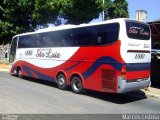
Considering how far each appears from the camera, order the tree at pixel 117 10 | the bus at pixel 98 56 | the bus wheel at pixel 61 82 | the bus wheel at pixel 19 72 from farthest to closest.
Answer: the tree at pixel 117 10, the bus wheel at pixel 19 72, the bus wheel at pixel 61 82, the bus at pixel 98 56

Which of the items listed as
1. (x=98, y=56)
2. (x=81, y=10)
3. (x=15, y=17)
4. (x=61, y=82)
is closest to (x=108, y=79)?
(x=98, y=56)

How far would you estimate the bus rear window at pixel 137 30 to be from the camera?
1224 centimetres

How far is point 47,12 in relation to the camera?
2448 cm

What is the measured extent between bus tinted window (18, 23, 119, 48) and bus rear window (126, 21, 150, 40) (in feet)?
1.64

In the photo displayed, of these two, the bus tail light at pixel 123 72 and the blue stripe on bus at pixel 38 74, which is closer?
the bus tail light at pixel 123 72

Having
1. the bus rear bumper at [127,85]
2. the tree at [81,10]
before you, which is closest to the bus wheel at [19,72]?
the tree at [81,10]

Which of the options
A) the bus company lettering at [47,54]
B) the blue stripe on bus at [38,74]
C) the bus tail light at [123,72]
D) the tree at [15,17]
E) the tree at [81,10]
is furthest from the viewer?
the tree at [15,17]

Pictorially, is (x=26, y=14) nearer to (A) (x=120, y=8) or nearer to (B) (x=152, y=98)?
(A) (x=120, y=8)

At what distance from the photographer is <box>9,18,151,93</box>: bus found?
12.1m

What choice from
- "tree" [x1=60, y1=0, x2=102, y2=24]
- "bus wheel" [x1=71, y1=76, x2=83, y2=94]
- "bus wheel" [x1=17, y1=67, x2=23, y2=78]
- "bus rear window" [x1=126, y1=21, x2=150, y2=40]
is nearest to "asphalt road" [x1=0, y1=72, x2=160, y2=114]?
"bus wheel" [x1=71, y1=76, x2=83, y2=94]

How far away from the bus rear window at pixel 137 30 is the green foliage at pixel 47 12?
8657mm

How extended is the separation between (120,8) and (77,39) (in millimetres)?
15938

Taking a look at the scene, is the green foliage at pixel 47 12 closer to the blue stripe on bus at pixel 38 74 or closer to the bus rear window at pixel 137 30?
the blue stripe on bus at pixel 38 74

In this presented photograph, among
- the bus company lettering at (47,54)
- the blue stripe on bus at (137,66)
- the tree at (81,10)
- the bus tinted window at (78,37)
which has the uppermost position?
the tree at (81,10)
